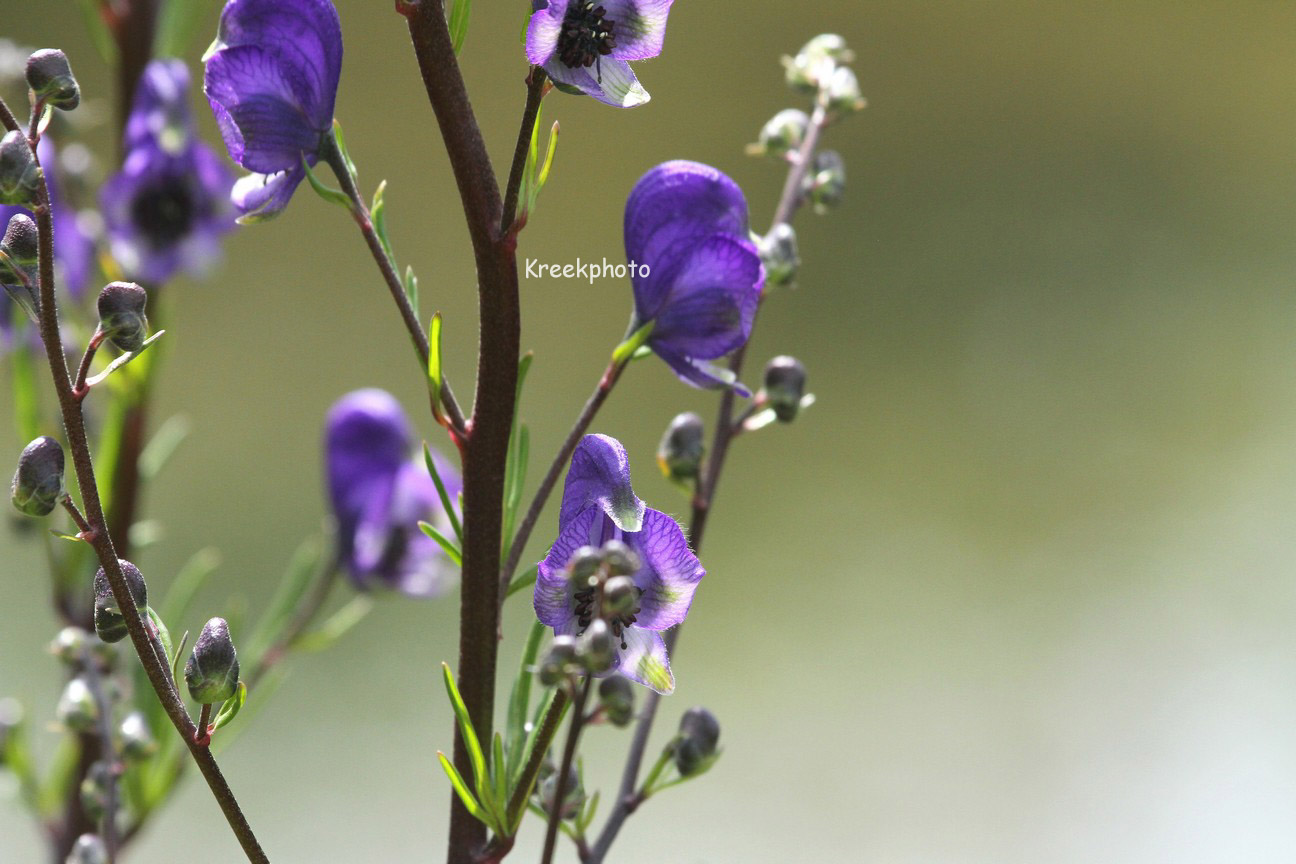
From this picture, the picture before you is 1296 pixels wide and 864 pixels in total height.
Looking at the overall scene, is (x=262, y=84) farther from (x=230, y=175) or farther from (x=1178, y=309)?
(x=1178, y=309)

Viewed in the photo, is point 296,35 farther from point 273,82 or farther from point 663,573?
point 663,573

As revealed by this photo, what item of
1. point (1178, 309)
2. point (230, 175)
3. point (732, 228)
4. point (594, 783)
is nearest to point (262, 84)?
point (732, 228)

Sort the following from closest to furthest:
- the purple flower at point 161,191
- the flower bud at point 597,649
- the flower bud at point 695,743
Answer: the flower bud at point 597,649 < the flower bud at point 695,743 < the purple flower at point 161,191

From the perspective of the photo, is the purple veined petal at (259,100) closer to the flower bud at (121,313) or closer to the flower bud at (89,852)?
the flower bud at (121,313)

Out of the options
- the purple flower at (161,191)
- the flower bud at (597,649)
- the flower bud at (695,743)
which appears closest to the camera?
the flower bud at (597,649)

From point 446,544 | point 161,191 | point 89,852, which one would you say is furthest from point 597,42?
point 161,191

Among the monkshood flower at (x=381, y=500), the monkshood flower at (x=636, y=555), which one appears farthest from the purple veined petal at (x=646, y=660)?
the monkshood flower at (x=381, y=500)
